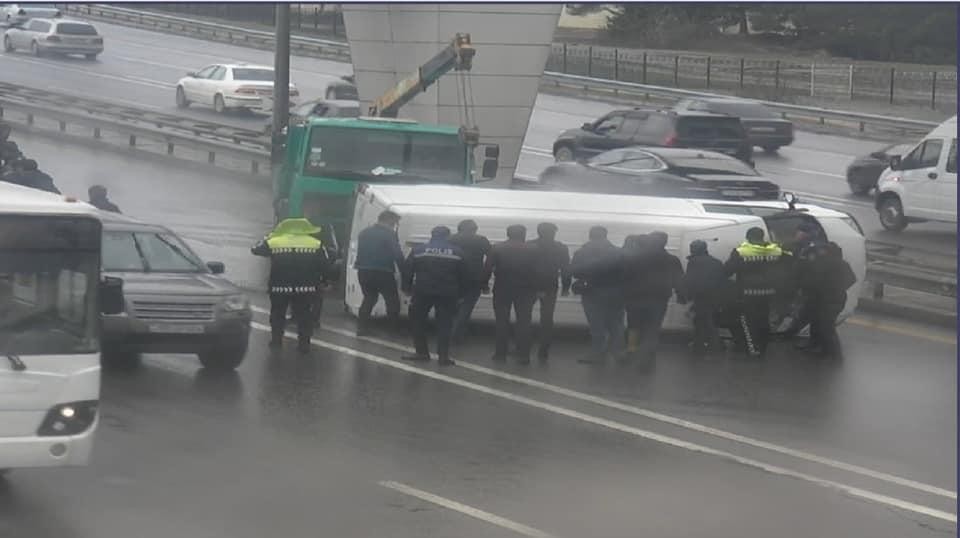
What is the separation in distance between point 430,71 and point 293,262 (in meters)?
11.1

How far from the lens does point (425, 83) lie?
27.7 metres

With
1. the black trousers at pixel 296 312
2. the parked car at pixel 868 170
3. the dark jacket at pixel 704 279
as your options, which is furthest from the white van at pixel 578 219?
the parked car at pixel 868 170

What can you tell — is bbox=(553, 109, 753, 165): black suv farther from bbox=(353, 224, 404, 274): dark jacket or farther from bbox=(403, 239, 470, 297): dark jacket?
bbox=(403, 239, 470, 297): dark jacket

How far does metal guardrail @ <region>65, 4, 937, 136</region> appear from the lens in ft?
145

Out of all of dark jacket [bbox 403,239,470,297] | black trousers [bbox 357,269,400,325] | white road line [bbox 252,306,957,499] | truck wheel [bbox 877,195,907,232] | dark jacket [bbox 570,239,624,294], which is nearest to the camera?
white road line [bbox 252,306,957,499]

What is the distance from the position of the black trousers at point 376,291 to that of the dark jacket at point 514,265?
1.40 meters

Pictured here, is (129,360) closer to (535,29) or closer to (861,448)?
(861,448)

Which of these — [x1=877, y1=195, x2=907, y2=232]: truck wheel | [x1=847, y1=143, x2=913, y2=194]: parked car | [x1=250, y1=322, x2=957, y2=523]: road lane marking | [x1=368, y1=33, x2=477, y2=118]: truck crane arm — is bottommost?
[x1=250, y1=322, x2=957, y2=523]: road lane marking

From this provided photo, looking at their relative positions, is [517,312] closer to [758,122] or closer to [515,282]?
[515,282]

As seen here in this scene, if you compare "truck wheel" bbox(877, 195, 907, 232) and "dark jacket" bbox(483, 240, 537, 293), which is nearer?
"dark jacket" bbox(483, 240, 537, 293)

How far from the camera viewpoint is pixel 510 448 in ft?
44.0

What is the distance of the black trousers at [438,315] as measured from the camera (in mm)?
17016

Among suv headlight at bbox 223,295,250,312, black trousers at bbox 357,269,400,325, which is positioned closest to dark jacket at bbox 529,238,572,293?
black trousers at bbox 357,269,400,325

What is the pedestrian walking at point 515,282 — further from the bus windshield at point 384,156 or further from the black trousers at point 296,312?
the bus windshield at point 384,156
